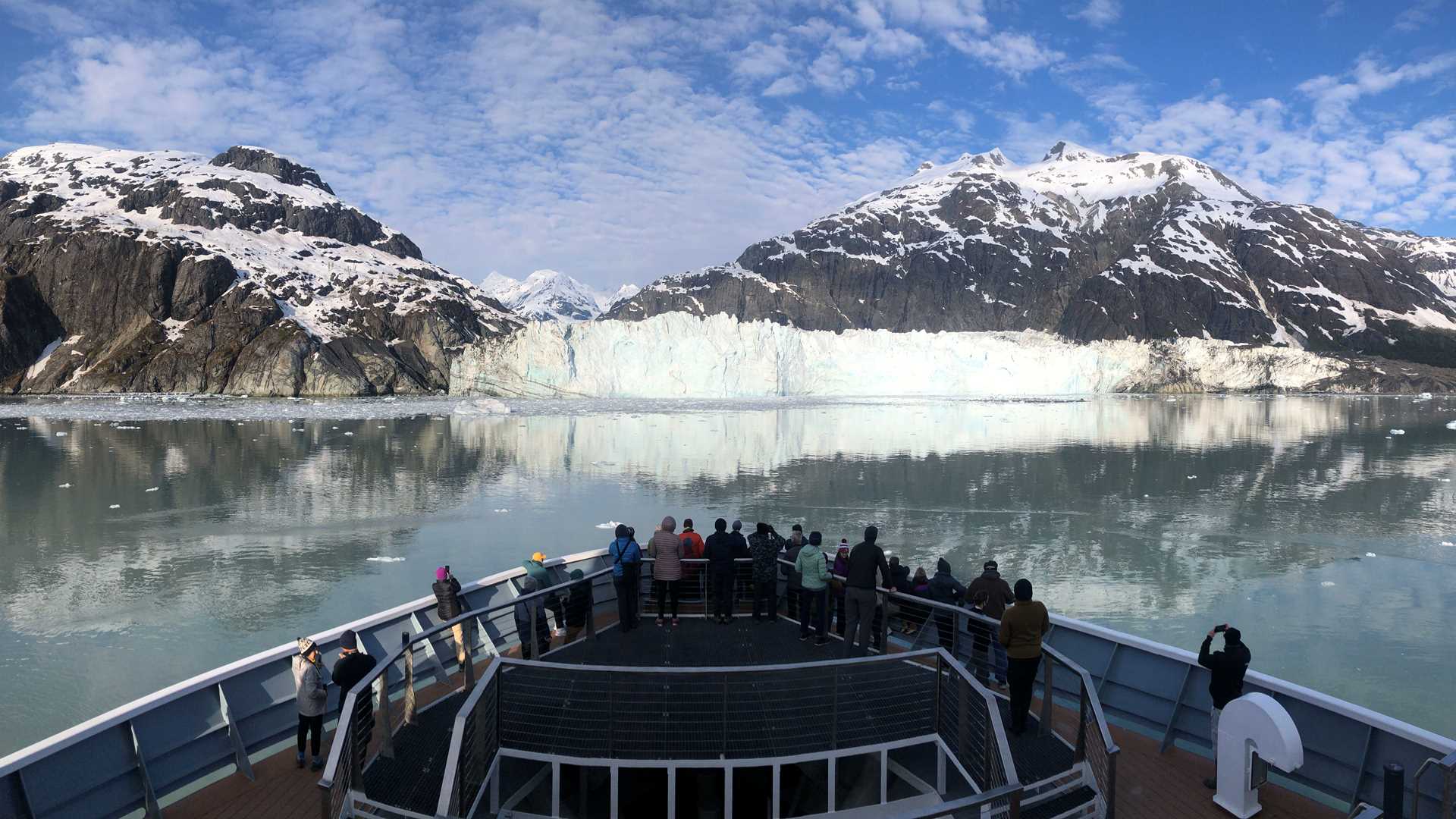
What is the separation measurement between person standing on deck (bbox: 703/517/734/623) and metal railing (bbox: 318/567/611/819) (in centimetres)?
133

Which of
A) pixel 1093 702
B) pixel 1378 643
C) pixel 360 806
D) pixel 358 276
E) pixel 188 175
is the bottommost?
pixel 1378 643

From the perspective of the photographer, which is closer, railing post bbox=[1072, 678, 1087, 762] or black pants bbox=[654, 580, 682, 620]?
railing post bbox=[1072, 678, 1087, 762]

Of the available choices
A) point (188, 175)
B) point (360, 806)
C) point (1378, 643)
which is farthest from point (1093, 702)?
point (188, 175)

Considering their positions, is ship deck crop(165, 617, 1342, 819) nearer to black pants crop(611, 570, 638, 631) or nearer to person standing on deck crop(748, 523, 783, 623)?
black pants crop(611, 570, 638, 631)

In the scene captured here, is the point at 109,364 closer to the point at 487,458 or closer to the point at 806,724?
the point at 487,458

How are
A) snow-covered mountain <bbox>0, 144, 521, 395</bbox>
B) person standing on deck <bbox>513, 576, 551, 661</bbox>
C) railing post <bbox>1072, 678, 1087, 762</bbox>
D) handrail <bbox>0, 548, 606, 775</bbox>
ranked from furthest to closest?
1. snow-covered mountain <bbox>0, 144, 521, 395</bbox>
2. person standing on deck <bbox>513, 576, 551, 661</bbox>
3. railing post <bbox>1072, 678, 1087, 762</bbox>
4. handrail <bbox>0, 548, 606, 775</bbox>

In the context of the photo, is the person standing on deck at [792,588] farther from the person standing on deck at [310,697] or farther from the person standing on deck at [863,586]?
the person standing on deck at [310,697]

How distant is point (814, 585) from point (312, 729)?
5.21m

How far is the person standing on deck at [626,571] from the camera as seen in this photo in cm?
973

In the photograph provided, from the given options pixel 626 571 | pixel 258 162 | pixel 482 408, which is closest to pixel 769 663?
pixel 626 571

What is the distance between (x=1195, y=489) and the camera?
89.9 ft

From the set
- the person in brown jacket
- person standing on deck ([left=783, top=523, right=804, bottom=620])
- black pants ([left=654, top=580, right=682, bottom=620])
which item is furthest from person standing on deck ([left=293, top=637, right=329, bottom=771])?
the person in brown jacket

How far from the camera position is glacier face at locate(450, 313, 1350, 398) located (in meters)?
84.1

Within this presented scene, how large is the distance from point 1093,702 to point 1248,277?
217971mm
